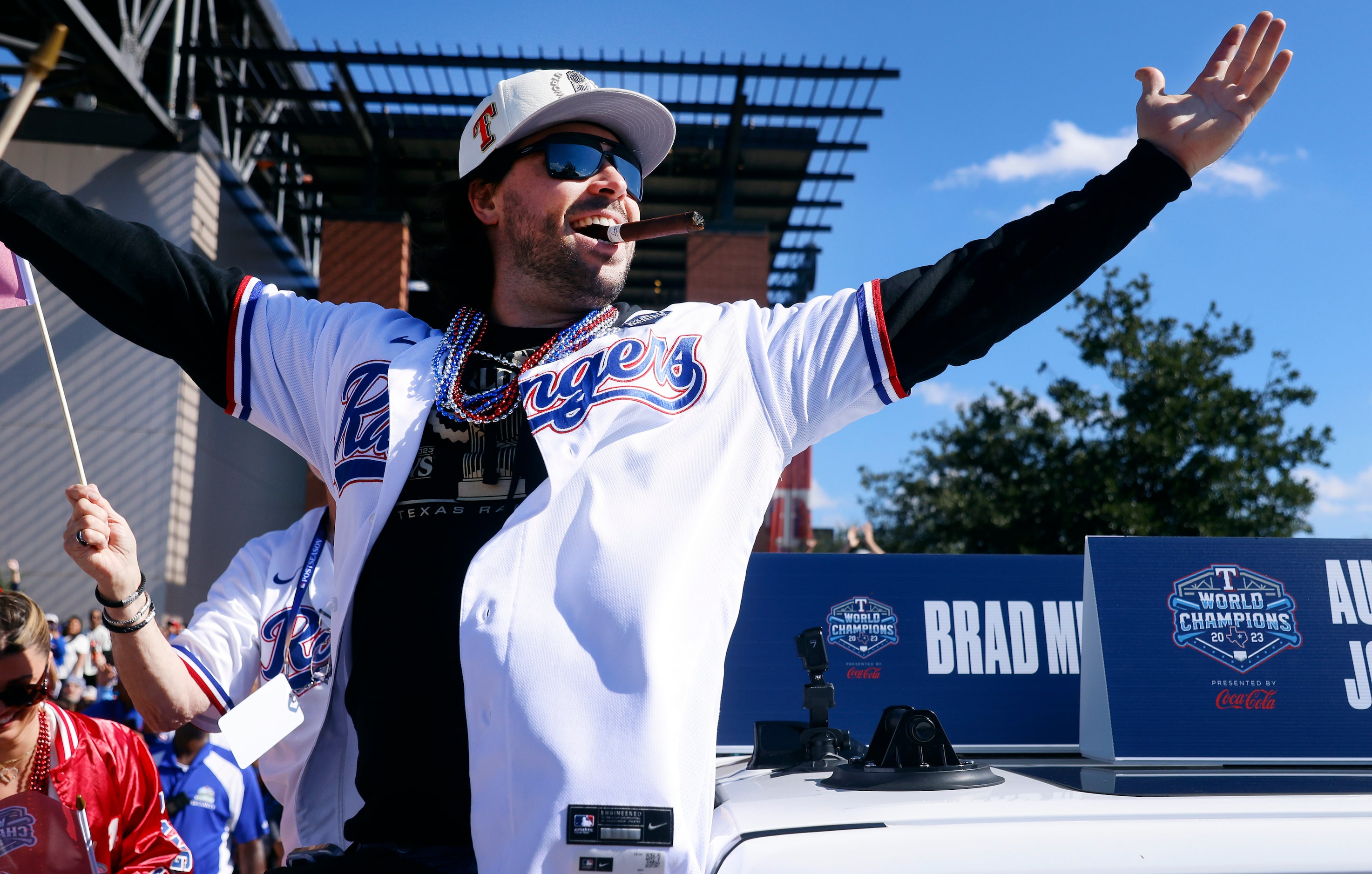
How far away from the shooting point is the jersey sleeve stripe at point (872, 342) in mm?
1619

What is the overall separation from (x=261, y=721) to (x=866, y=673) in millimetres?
1363

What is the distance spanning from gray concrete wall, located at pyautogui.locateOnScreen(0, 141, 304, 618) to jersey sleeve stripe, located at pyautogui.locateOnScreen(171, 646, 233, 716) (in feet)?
39.9

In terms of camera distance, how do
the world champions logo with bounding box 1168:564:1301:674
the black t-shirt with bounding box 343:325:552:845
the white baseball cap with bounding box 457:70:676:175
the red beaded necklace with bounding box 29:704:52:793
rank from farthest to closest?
the red beaded necklace with bounding box 29:704:52:793
the world champions logo with bounding box 1168:564:1301:674
the white baseball cap with bounding box 457:70:676:175
the black t-shirt with bounding box 343:325:552:845

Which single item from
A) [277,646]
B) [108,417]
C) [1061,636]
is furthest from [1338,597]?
[108,417]

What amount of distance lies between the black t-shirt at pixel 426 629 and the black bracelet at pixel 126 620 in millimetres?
436

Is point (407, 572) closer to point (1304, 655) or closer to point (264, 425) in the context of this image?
point (264, 425)

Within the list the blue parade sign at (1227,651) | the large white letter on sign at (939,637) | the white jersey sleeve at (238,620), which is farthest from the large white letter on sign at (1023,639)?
the white jersey sleeve at (238,620)

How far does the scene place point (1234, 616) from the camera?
206cm

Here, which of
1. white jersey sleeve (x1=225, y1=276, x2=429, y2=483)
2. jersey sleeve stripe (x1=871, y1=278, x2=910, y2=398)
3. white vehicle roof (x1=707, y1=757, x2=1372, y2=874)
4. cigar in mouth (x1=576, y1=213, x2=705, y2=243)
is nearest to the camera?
white vehicle roof (x1=707, y1=757, x2=1372, y2=874)

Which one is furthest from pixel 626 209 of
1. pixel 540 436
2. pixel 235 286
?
pixel 235 286

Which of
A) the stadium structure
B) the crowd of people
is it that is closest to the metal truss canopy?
the stadium structure

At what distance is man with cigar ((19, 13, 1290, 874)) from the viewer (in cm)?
141

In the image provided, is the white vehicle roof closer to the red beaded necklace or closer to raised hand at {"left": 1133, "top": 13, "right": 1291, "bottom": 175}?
raised hand at {"left": 1133, "top": 13, "right": 1291, "bottom": 175}

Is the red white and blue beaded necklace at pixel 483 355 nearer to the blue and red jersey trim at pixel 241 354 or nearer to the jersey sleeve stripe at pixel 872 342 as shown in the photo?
the blue and red jersey trim at pixel 241 354
